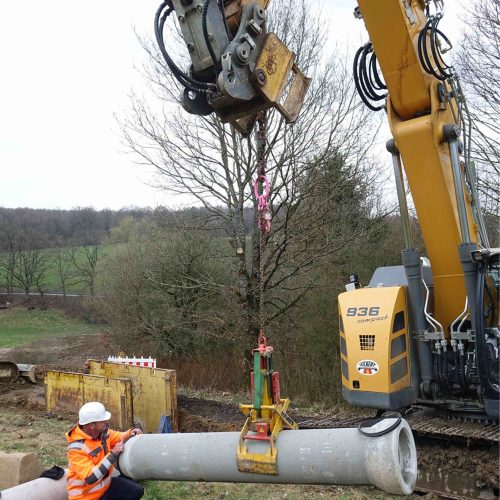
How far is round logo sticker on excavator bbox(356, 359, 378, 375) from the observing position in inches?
246

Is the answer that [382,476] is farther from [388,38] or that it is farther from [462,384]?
[388,38]

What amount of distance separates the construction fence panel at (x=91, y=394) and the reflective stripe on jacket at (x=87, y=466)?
4051mm

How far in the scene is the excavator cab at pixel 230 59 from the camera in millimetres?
4273

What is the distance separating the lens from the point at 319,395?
1215cm

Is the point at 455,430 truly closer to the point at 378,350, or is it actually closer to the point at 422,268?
the point at 378,350

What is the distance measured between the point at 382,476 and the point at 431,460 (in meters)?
2.94

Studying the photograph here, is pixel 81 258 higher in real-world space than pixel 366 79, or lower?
higher

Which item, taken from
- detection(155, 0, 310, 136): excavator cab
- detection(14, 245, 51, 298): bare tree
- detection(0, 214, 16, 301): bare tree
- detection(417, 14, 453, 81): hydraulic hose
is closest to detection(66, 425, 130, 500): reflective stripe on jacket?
detection(155, 0, 310, 136): excavator cab

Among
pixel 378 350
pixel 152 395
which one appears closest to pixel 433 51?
pixel 378 350

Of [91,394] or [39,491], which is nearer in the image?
[39,491]

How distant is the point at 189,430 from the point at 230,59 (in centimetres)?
664

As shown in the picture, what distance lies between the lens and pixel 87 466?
4.44m

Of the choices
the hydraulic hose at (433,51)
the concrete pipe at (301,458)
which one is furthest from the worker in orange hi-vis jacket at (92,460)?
the hydraulic hose at (433,51)

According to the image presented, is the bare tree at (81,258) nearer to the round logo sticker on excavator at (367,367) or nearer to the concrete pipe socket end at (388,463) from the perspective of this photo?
the round logo sticker on excavator at (367,367)
